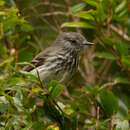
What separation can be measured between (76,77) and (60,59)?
2.18 ft

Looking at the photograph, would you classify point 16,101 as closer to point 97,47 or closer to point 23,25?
point 23,25

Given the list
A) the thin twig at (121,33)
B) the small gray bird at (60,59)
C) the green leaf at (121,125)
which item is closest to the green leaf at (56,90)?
the green leaf at (121,125)

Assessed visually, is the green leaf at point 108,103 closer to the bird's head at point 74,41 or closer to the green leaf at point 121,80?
the green leaf at point 121,80

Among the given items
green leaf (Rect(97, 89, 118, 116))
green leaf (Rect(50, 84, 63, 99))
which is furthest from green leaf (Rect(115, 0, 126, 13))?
green leaf (Rect(50, 84, 63, 99))

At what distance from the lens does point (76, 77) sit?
4348mm

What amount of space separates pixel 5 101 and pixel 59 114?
484 mm

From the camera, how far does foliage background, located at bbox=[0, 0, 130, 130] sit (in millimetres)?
2562

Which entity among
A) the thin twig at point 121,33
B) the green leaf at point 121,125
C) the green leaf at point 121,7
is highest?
the green leaf at point 121,7

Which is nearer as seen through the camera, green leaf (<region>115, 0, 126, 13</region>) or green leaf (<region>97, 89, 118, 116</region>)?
green leaf (<region>97, 89, 118, 116</region>)

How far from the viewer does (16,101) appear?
262 cm

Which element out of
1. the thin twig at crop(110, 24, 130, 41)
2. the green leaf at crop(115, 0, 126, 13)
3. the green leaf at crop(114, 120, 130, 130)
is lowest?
the green leaf at crop(114, 120, 130, 130)

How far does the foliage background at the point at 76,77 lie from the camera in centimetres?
256

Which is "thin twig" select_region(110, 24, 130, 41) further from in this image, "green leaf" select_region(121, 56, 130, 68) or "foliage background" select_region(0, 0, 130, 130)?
"green leaf" select_region(121, 56, 130, 68)

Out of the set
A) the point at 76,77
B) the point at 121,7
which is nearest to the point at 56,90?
the point at 121,7
